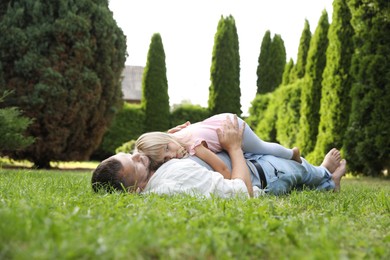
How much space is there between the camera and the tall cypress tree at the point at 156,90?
21188mm

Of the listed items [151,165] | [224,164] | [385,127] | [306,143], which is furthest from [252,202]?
[306,143]

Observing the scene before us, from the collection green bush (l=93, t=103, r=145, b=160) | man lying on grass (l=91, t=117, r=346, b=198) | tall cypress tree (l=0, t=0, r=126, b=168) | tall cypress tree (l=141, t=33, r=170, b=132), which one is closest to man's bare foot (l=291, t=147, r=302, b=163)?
man lying on grass (l=91, t=117, r=346, b=198)

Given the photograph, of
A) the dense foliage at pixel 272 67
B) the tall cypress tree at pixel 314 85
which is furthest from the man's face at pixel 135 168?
the dense foliage at pixel 272 67

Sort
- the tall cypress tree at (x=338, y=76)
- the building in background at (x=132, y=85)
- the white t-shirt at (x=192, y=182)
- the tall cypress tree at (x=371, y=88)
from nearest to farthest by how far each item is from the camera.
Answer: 1. the white t-shirt at (x=192, y=182)
2. the tall cypress tree at (x=371, y=88)
3. the tall cypress tree at (x=338, y=76)
4. the building in background at (x=132, y=85)

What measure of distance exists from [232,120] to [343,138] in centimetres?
820

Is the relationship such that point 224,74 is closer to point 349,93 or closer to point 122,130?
point 122,130

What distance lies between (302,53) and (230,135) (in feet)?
48.5

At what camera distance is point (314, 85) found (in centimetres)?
1284

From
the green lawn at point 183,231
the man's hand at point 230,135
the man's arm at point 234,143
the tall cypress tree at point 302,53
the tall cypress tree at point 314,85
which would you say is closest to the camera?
the green lawn at point 183,231

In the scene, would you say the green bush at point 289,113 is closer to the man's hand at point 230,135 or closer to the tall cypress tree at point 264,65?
the tall cypress tree at point 264,65

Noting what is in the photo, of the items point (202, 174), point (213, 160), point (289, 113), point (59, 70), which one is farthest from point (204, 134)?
point (289, 113)

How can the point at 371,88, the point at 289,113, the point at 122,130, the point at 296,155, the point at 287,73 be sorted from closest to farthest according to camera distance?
1. the point at 296,155
2. the point at 371,88
3. the point at 289,113
4. the point at 287,73
5. the point at 122,130

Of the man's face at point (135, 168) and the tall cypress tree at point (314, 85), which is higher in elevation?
the tall cypress tree at point (314, 85)

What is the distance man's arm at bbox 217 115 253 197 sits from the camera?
3.39 metres
